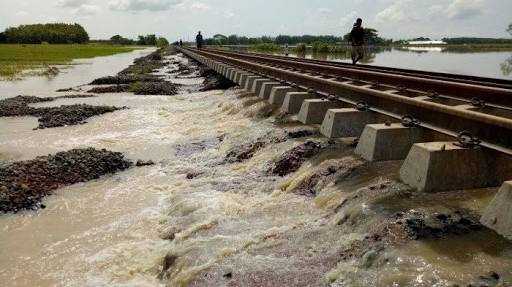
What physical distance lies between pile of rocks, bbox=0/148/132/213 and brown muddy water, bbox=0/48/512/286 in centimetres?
29

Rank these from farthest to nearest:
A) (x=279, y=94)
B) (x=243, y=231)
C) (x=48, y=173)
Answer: (x=279, y=94) < (x=48, y=173) < (x=243, y=231)

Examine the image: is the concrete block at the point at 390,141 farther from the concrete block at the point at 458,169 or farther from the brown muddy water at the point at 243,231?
the concrete block at the point at 458,169

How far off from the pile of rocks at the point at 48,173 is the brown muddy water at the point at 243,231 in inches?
11.4

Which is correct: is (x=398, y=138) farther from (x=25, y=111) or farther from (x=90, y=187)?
(x=25, y=111)

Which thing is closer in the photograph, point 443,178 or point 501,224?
Answer: point 501,224

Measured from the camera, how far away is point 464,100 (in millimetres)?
7539

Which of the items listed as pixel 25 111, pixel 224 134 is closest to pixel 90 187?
pixel 224 134

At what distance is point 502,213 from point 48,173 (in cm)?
838

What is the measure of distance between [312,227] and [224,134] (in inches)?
281

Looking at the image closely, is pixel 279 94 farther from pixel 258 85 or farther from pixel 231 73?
pixel 231 73

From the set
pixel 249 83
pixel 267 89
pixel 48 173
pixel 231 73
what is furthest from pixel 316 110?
pixel 231 73

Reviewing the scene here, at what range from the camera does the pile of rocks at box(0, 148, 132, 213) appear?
8.27 m

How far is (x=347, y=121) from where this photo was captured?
7.70 meters

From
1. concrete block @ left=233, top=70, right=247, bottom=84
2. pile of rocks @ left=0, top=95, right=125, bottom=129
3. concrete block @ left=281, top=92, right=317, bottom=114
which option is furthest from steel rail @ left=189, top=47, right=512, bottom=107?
pile of rocks @ left=0, top=95, right=125, bottom=129
